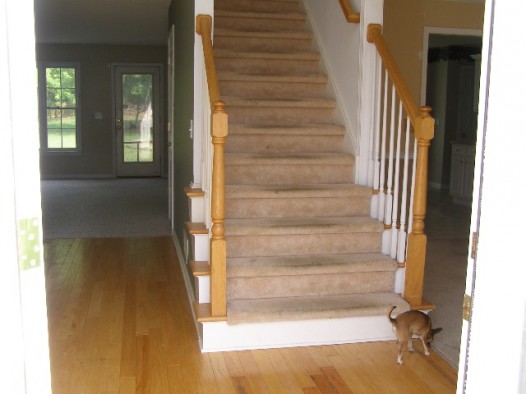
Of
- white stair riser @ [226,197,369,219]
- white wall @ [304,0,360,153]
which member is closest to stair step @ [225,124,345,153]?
white wall @ [304,0,360,153]

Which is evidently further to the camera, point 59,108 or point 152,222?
point 59,108

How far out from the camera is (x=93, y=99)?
10523 mm

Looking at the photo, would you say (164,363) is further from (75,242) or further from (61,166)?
(61,166)

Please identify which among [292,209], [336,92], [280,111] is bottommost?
[292,209]

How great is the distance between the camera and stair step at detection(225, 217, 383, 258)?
356cm

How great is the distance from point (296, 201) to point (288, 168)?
1.13ft

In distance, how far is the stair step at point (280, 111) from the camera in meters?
4.47

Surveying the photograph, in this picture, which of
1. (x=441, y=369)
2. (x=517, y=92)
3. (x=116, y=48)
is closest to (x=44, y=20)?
(x=116, y=48)

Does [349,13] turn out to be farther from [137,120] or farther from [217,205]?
[137,120]

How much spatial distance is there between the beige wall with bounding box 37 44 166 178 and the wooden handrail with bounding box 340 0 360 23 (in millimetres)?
6896

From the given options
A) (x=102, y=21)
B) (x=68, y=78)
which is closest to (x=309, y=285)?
(x=102, y=21)

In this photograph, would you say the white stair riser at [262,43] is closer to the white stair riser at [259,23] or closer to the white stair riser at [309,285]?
the white stair riser at [259,23]

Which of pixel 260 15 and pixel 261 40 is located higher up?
pixel 260 15

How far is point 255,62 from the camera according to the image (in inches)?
191
